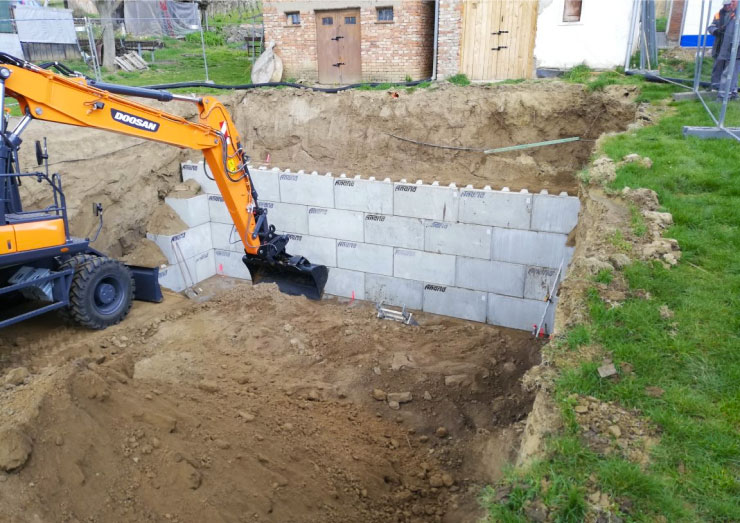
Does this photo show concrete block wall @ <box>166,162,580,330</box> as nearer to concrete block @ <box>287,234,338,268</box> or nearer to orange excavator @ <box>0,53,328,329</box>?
concrete block @ <box>287,234,338,268</box>

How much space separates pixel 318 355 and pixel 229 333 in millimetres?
1461

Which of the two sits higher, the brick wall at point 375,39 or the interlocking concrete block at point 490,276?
the brick wall at point 375,39

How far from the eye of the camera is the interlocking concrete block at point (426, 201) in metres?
8.98

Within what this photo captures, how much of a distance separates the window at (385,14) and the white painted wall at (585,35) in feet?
12.1

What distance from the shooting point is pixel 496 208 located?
864cm

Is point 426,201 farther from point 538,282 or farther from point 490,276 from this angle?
point 538,282

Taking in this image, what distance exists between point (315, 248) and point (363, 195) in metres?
1.45

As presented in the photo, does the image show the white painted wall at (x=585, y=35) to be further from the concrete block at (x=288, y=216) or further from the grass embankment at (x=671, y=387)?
the grass embankment at (x=671, y=387)

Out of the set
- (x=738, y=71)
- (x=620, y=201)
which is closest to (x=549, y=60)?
(x=738, y=71)

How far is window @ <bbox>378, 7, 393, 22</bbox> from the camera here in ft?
46.6

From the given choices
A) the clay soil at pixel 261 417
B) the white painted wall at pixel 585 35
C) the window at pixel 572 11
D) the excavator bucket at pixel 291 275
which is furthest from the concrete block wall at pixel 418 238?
the window at pixel 572 11

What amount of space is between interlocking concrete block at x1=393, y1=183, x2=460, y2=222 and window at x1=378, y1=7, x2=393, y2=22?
6.92 meters

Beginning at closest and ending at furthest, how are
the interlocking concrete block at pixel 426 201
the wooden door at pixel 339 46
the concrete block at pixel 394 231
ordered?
the interlocking concrete block at pixel 426 201 < the concrete block at pixel 394 231 < the wooden door at pixel 339 46

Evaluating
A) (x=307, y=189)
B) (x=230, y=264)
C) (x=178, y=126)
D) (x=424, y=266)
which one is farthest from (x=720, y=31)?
(x=230, y=264)
